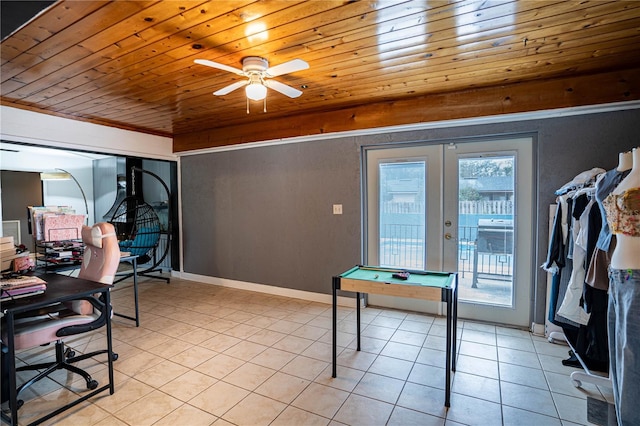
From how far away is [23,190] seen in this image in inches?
209

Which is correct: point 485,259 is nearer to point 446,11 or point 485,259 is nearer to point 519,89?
point 519,89

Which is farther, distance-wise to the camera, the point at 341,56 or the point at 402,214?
the point at 402,214

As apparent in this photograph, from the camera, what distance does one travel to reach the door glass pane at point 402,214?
376 centimetres

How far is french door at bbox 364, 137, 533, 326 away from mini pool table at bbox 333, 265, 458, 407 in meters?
1.15

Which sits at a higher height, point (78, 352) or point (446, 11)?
point (446, 11)

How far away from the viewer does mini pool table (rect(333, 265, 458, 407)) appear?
211 centimetres

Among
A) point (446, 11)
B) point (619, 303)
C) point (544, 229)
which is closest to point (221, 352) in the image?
point (619, 303)

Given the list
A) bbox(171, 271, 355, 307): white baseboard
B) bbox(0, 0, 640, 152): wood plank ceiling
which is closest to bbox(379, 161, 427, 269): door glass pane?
bbox(0, 0, 640, 152): wood plank ceiling

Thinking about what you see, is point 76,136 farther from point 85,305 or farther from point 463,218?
point 463,218

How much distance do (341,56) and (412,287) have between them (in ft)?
6.04

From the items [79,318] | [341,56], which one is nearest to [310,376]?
[79,318]

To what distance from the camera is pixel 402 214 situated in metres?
3.86

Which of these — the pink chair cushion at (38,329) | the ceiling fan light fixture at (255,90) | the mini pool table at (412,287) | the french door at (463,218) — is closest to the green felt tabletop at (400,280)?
the mini pool table at (412,287)

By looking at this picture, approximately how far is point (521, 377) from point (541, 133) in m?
2.25
